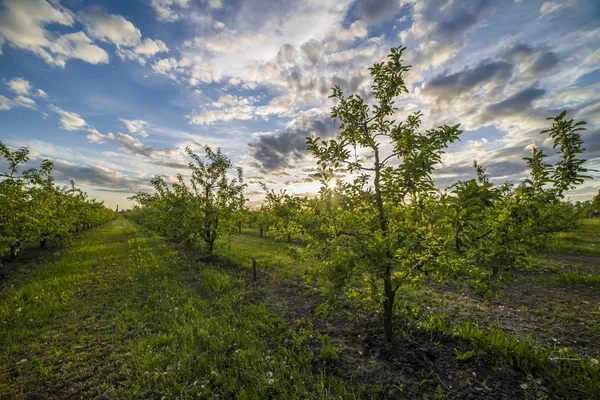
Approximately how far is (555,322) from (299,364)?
30.3ft

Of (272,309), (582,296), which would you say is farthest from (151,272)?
(582,296)

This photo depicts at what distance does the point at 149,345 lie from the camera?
6938mm

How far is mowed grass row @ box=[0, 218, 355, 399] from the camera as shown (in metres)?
5.45

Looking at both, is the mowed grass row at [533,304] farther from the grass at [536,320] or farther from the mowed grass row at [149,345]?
the mowed grass row at [149,345]

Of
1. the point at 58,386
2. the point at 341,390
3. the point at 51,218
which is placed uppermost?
the point at 51,218

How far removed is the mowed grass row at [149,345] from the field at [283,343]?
0.04m

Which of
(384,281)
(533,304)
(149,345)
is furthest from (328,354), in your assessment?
(533,304)

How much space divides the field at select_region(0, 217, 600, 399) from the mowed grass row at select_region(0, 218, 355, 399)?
0.04 metres

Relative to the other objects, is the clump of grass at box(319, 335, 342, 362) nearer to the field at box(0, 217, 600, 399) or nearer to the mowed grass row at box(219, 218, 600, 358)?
the field at box(0, 217, 600, 399)

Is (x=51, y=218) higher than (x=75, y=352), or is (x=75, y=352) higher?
(x=51, y=218)

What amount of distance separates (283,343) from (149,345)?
3964mm

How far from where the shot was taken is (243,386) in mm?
5395

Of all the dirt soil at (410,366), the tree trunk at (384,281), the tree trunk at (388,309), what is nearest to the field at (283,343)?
the dirt soil at (410,366)

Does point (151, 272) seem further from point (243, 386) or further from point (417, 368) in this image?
point (417, 368)
